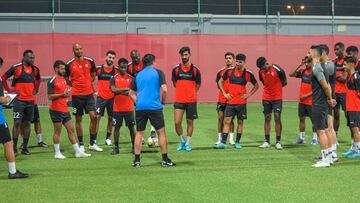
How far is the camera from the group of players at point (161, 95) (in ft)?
35.7

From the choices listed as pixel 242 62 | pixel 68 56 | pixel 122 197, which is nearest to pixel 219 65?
pixel 68 56

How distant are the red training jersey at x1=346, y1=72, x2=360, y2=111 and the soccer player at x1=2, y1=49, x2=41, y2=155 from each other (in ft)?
22.0

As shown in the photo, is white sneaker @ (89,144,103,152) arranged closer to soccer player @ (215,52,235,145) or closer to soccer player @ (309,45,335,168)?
soccer player @ (215,52,235,145)

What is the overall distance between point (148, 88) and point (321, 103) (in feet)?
9.99

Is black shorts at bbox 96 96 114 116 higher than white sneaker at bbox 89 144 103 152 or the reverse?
higher

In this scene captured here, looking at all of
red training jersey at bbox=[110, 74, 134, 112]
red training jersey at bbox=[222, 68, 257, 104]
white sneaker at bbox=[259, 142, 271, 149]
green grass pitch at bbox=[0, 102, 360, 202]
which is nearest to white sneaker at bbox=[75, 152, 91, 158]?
green grass pitch at bbox=[0, 102, 360, 202]

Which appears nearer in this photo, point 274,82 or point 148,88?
point 148,88

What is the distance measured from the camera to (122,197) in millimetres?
8156

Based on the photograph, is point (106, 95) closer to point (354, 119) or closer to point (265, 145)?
point (265, 145)

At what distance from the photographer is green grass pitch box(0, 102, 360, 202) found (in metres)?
8.20

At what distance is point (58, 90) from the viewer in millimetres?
12125

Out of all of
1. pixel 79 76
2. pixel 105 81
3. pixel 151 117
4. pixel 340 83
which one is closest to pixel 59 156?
pixel 79 76

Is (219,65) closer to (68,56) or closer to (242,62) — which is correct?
(68,56)

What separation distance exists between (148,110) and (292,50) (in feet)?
68.0
